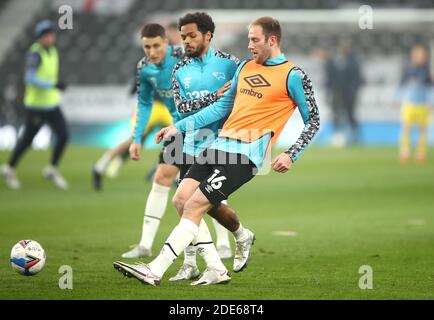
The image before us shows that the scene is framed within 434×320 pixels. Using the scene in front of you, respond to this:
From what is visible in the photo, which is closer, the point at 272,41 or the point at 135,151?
the point at 272,41

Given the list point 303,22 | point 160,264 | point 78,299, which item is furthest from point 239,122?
point 303,22

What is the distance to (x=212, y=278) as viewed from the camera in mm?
7891

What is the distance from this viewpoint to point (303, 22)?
103 ft

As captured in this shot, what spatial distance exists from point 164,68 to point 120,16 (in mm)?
23570

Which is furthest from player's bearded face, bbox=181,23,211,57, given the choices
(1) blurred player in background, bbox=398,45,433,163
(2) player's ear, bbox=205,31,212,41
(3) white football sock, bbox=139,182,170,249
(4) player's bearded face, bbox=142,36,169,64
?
(1) blurred player in background, bbox=398,45,433,163

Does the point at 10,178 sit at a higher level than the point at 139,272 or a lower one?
higher

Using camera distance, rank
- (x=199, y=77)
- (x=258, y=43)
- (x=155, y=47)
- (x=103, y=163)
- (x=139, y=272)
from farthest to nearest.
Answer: (x=103, y=163)
(x=155, y=47)
(x=199, y=77)
(x=258, y=43)
(x=139, y=272)

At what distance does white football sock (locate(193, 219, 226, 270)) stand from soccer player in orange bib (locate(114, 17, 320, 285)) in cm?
45

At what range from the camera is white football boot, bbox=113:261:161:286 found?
24.4 feet

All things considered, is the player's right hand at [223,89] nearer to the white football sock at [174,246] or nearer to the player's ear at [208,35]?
the player's ear at [208,35]

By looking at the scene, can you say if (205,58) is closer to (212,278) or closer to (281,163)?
(281,163)

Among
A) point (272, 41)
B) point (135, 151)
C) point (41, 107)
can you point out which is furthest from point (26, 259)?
point (41, 107)

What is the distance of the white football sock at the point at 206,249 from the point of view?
8.01m

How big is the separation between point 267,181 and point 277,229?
675cm
